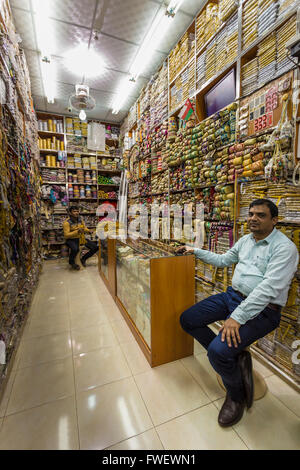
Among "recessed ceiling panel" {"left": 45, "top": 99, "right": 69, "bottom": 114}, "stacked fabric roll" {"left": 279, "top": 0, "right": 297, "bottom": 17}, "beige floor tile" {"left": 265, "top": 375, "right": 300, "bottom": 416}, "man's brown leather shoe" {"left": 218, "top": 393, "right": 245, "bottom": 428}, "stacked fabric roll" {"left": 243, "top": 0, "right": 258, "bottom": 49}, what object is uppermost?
"recessed ceiling panel" {"left": 45, "top": 99, "right": 69, "bottom": 114}

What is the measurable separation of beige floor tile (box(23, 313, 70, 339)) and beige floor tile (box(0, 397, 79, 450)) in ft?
3.42

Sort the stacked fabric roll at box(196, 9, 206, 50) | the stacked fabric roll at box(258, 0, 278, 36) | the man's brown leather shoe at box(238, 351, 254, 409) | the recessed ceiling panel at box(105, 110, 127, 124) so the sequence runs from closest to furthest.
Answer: the man's brown leather shoe at box(238, 351, 254, 409) → the stacked fabric roll at box(258, 0, 278, 36) → the stacked fabric roll at box(196, 9, 206, 50) → the recessed ceiling panel at box(105, 110, 127, 124)

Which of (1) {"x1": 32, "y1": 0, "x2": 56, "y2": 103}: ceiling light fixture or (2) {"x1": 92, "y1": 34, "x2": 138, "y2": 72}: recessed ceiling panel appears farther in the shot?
(2) {"x1": 92, "y1": 34, "x2": 138, "y2": 72}: recessed ceiling panel

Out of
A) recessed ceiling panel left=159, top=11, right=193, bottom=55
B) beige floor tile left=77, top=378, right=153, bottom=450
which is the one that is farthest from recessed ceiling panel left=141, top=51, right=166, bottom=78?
beige floor tile left=77, top=378, right=153, bottom=450

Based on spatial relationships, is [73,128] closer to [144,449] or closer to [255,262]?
[255,262]

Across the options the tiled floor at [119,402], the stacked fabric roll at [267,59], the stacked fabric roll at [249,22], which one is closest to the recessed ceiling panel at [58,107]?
the stacked fabric roll at [249,22]

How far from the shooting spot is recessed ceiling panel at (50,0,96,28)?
2.57 meters

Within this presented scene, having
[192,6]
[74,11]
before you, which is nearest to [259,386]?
[192,6]

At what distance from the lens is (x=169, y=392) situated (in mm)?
1616

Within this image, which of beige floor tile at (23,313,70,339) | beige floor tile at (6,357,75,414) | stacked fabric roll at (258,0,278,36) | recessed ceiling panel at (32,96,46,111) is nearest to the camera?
beige floor tile at (6,357,75,414)

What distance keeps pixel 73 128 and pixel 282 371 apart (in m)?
6.92

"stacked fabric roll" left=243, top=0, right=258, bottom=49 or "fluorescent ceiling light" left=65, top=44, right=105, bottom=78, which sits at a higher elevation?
"fluorescent ceiling light" left=65, top=44, right=105, bottom=78

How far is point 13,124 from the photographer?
229 cm

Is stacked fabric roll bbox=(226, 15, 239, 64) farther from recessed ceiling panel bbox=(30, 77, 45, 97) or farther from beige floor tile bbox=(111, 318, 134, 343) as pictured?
recessed ceiling panel bbox=(30, 77, 45, 97)
